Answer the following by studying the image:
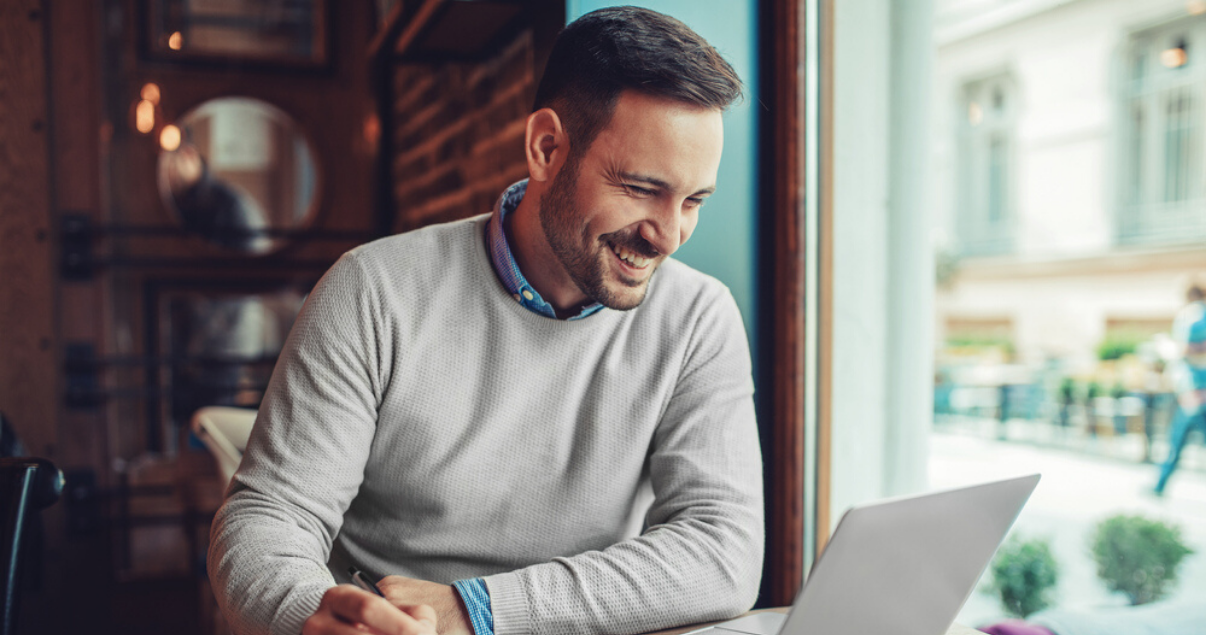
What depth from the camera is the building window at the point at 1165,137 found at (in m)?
9.46

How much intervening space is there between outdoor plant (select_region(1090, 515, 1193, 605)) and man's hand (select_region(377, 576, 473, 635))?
9.28 feet

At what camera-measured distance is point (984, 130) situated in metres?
12.3

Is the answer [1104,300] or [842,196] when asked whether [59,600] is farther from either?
[1104,300]

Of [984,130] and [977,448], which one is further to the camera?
[984,130]

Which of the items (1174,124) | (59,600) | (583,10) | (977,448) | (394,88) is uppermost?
(1174,124)

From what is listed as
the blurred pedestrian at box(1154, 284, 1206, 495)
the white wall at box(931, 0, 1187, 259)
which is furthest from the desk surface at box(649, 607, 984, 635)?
the white wall at box(931, 0, 1187, 259)

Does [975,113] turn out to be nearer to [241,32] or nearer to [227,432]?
[241,32]

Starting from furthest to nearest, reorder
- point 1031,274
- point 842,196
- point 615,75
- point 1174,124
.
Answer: point 1031,274, point 1174,124, point 842,196, point 615,75

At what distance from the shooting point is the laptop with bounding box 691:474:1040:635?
2.28 feet

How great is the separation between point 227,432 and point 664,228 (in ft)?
3.34

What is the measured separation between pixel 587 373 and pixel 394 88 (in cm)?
218

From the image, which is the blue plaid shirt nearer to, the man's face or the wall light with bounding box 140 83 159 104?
the man's face

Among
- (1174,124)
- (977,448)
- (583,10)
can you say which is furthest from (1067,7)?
(583,10)

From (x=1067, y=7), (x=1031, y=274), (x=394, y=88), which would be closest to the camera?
(x=394, y=88)
